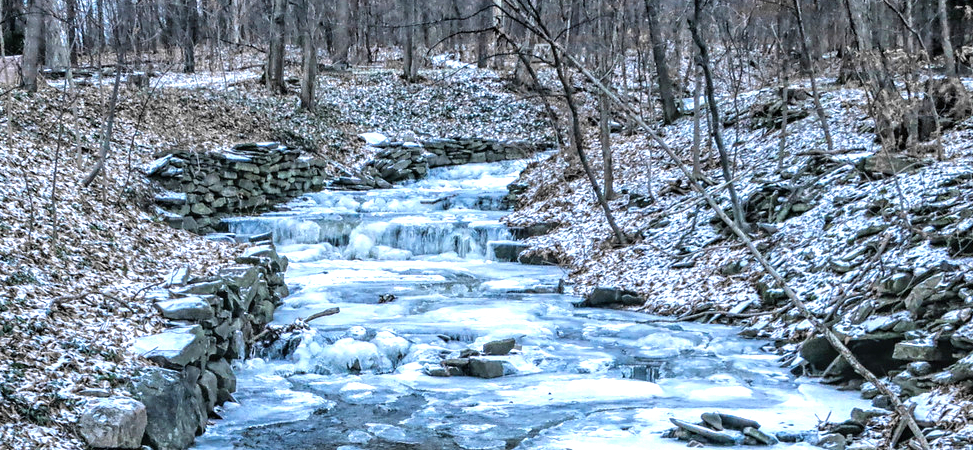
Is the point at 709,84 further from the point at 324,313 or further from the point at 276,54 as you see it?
the point at 276,54

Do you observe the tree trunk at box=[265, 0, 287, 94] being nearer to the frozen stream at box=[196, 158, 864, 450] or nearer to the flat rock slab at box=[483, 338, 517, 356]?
the frozen stream at box=[196, 158, 864, 450]

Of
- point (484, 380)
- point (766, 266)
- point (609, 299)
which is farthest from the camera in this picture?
point (609, 299)

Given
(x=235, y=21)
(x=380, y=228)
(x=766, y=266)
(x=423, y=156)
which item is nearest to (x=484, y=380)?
(x=766, y=266)

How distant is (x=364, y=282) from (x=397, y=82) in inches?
757

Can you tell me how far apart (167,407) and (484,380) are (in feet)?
10.8

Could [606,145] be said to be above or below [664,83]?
below

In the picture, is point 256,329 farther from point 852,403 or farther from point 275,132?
point 275,132

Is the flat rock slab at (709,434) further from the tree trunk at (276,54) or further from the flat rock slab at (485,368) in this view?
the tree trunk at (276,54)

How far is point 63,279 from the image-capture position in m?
7.36

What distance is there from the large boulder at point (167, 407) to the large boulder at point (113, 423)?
0.60 feet

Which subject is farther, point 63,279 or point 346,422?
point 63,279

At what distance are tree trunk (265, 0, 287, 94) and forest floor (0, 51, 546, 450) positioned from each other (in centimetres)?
63

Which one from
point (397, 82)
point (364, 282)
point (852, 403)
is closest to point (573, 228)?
point (364, 282)

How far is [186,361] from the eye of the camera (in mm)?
6293
